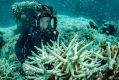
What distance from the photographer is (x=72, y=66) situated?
291 centimetres

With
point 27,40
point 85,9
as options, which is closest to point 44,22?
point 27,40

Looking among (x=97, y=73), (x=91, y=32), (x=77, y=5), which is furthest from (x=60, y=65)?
(x=77, y=5)

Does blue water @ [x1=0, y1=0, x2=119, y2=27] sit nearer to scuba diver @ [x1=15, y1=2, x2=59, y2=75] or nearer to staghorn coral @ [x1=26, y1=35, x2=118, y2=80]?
scuba diver @ [x1=15, y1=2, x2=59, y2=75]

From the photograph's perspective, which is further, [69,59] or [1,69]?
[1,69]

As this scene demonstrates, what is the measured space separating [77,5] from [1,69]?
2772cm

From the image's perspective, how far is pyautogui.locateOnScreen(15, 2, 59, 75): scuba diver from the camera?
5711 mm

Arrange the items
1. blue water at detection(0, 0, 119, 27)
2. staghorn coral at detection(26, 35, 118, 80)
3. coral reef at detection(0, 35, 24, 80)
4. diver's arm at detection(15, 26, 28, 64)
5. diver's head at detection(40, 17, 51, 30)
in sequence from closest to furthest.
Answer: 1. staghorn coral at detection(26, 35, 118, 80)
2. coral reef at detection(0, 35, 24, 80)
3. diver's arm at detection(15, 26, 28, 64)
4. diver's head at detection(40, 17, 51, 30)
5. blue water at detection(0, 0, 119, 27)

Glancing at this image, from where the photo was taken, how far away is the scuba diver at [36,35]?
18.7 feet

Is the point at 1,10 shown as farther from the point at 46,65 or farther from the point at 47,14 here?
the point at 46,65

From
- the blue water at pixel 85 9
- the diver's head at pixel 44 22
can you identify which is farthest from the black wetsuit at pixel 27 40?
the blue water at pixel 85 9

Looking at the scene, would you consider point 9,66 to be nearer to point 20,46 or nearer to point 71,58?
point 20,46

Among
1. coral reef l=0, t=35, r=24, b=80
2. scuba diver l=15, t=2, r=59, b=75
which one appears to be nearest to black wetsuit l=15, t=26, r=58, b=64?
scuba diver l=15, t=2, r=59, b=75

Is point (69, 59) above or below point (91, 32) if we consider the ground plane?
below

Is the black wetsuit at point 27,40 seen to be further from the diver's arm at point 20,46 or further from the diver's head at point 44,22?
the diver's head at point 44,22
